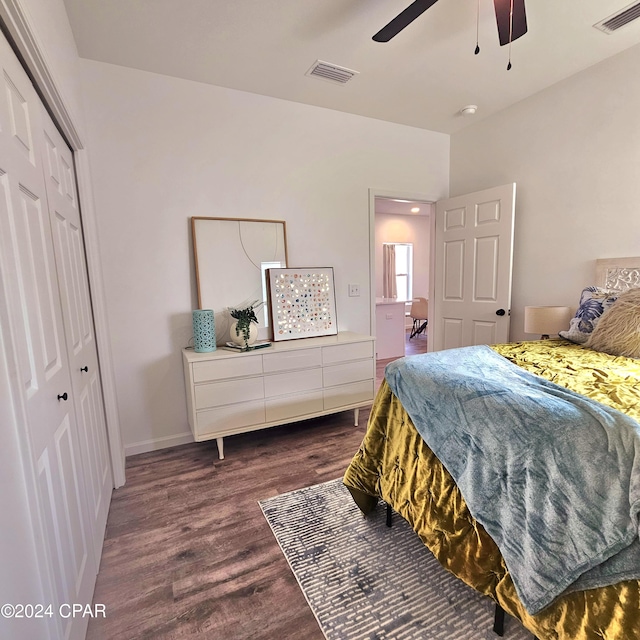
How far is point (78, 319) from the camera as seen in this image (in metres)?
1.65

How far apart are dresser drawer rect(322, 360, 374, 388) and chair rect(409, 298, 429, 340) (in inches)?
157

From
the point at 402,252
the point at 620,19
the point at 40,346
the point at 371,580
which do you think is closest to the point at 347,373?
the point at 371,580

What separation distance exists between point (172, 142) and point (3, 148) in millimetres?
1786

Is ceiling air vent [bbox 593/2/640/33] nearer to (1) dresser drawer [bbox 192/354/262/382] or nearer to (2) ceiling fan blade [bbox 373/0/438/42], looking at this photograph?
(2) ceiling fan blade [bbox 373/0/438/42]

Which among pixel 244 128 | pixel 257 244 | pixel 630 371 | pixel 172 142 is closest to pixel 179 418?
pixel 257 244

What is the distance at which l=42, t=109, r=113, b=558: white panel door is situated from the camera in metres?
1.40

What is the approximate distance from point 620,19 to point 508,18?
101 cm

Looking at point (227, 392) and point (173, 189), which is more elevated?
point (173, 189)

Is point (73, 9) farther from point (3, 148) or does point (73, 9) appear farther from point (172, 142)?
point (3, 148)

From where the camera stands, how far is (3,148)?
89cm

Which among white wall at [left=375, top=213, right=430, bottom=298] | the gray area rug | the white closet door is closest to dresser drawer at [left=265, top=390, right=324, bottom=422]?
the gray area rug

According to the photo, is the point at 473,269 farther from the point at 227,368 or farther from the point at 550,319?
the point at 227,368

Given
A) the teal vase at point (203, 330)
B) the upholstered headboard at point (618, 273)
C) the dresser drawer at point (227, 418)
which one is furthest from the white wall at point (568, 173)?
the teal vase at point (203, 330)

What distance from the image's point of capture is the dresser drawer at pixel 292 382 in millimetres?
2472
